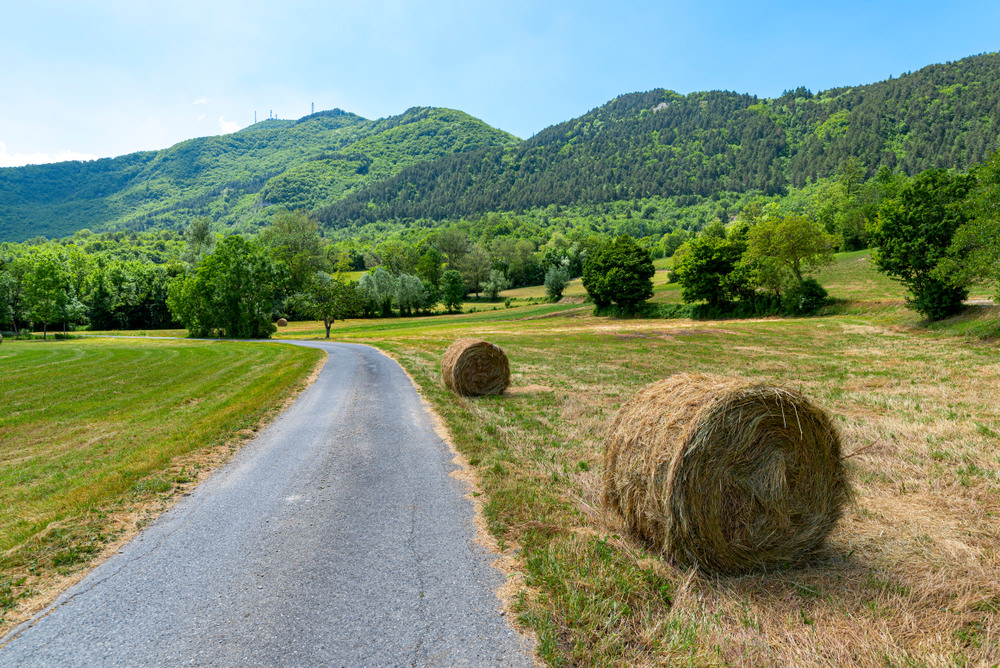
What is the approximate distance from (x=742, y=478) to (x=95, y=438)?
15.0 m

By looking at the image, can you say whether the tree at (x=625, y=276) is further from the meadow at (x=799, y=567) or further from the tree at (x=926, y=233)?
the meadow at (x=799, y=567)

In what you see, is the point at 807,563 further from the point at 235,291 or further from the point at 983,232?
the point at 235,291

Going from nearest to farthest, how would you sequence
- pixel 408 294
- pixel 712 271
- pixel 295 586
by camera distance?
pixel 295 586 → pixel 712 271 → pixel 408 294

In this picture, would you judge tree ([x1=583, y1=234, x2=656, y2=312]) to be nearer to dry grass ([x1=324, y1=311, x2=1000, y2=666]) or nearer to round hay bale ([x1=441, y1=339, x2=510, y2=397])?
round hay bale ([x1=441, y1=339, x2=510, y2=397])

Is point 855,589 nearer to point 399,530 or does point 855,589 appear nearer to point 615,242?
point 399,530

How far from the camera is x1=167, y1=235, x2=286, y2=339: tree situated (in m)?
61.8

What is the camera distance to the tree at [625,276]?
70.6 metres

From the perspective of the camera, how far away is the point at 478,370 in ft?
54.9

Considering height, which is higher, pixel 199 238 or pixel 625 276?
pixel 199 238

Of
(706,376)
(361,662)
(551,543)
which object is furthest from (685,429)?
(361,662)

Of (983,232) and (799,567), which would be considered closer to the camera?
(799,567)

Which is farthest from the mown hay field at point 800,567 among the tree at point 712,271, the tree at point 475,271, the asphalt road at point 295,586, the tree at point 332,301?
the tree at point 475,271

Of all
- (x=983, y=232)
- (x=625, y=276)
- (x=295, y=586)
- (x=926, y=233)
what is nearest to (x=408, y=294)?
(x=625, y=276)

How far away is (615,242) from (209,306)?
61749mm
